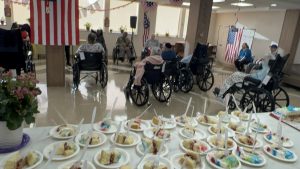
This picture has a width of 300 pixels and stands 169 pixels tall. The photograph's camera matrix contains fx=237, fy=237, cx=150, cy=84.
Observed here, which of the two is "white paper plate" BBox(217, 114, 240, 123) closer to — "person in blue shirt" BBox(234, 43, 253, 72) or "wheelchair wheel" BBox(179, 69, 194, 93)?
"wheelchair wheel" BBox(179, 69, 194, 93)

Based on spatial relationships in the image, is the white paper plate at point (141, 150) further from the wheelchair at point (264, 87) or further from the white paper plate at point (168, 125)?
the wheelchair at point (264, 87)

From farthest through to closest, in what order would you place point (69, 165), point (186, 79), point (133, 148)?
point (186, 79), point (133, 148), point (69, 165)

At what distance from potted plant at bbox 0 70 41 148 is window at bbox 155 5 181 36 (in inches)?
342

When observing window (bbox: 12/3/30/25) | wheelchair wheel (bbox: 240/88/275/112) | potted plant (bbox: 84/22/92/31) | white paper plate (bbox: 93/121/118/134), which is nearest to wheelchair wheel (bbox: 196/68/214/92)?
wheelchair wheel (bbox: 240/88/275/112)

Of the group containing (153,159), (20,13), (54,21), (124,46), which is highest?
(20,13)

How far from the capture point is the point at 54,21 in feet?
13.7

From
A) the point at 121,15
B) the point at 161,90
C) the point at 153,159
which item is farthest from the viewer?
the point at 121,15

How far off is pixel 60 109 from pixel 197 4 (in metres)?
4.10

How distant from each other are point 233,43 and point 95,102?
7.21 meters

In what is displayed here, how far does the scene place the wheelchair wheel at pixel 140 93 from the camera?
3.88 m

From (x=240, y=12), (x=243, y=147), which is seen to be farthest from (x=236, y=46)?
(x=243, y=147)

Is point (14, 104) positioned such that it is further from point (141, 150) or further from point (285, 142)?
point (285, 142)

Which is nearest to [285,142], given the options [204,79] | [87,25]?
[204,79]

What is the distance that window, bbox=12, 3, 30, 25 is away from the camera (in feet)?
23.7
